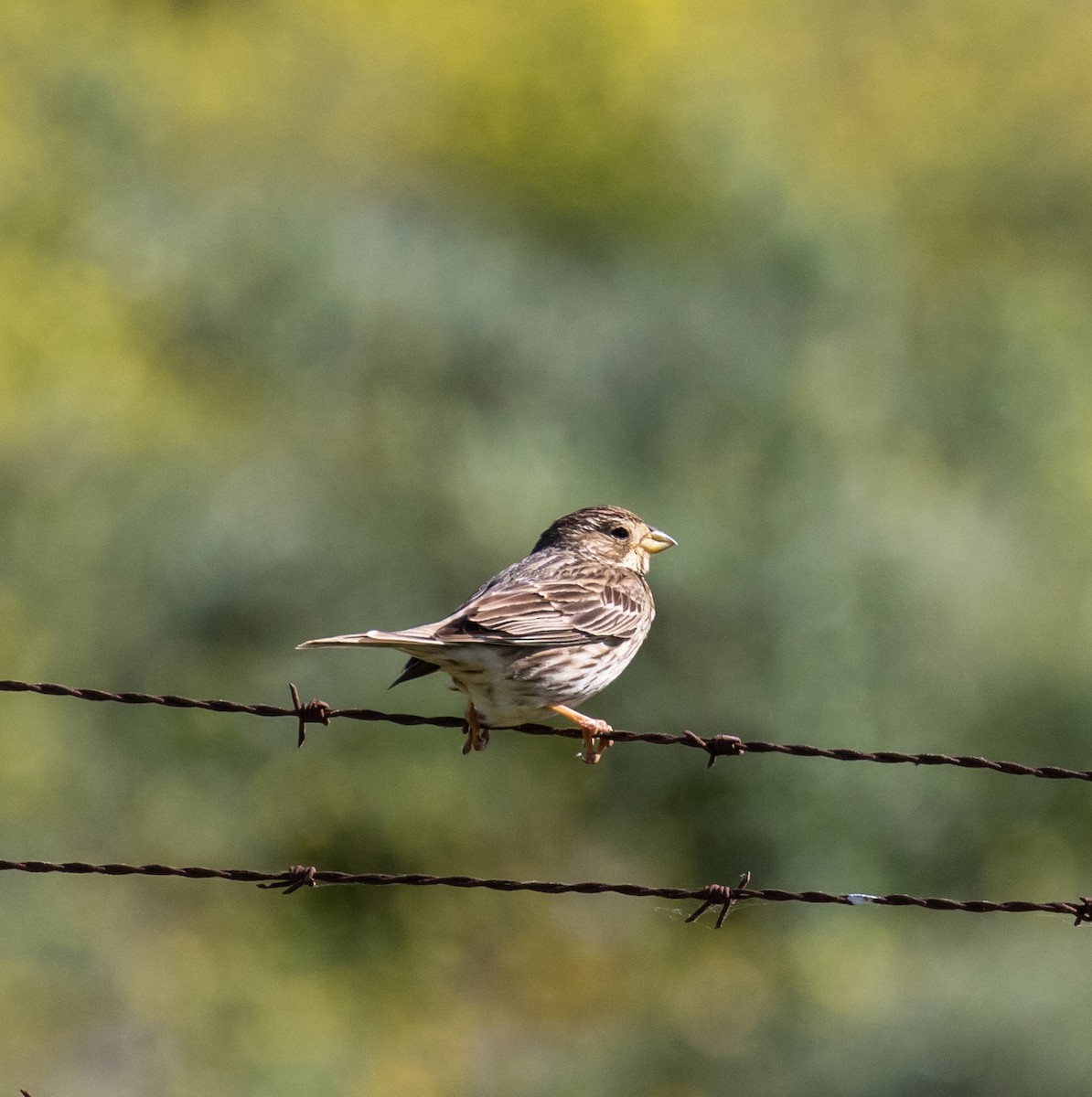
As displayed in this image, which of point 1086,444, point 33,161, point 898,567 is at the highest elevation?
point 33,161

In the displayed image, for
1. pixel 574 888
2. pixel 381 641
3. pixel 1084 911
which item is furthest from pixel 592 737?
pixel 1084 911

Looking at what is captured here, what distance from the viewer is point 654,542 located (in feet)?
30.3

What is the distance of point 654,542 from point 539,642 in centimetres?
173

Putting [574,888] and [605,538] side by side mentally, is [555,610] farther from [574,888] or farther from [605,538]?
[574,888]

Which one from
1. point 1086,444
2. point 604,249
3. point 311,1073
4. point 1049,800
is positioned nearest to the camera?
point 311,1073

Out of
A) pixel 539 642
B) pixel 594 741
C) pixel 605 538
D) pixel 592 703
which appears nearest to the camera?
pixel 594 741

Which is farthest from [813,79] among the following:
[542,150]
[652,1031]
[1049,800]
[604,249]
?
[652,1031]

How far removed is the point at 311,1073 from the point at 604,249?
11067 millimetres

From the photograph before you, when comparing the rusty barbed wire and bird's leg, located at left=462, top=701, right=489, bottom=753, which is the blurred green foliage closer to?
bird's leg, located at left=462, top=701, right=489, bottom=753

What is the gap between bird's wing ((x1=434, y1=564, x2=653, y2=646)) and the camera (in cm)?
748

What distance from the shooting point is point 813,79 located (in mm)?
40906

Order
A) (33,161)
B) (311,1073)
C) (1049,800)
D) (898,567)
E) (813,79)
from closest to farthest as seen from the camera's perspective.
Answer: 1. (311,1073)
2. (898,567)
3. (1049,800)
4. (33,161)
5. (813,79)

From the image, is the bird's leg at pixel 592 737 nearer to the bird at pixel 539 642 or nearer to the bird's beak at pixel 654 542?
the bird at pixel 539 642

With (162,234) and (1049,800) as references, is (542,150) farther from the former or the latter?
(1049,800)
